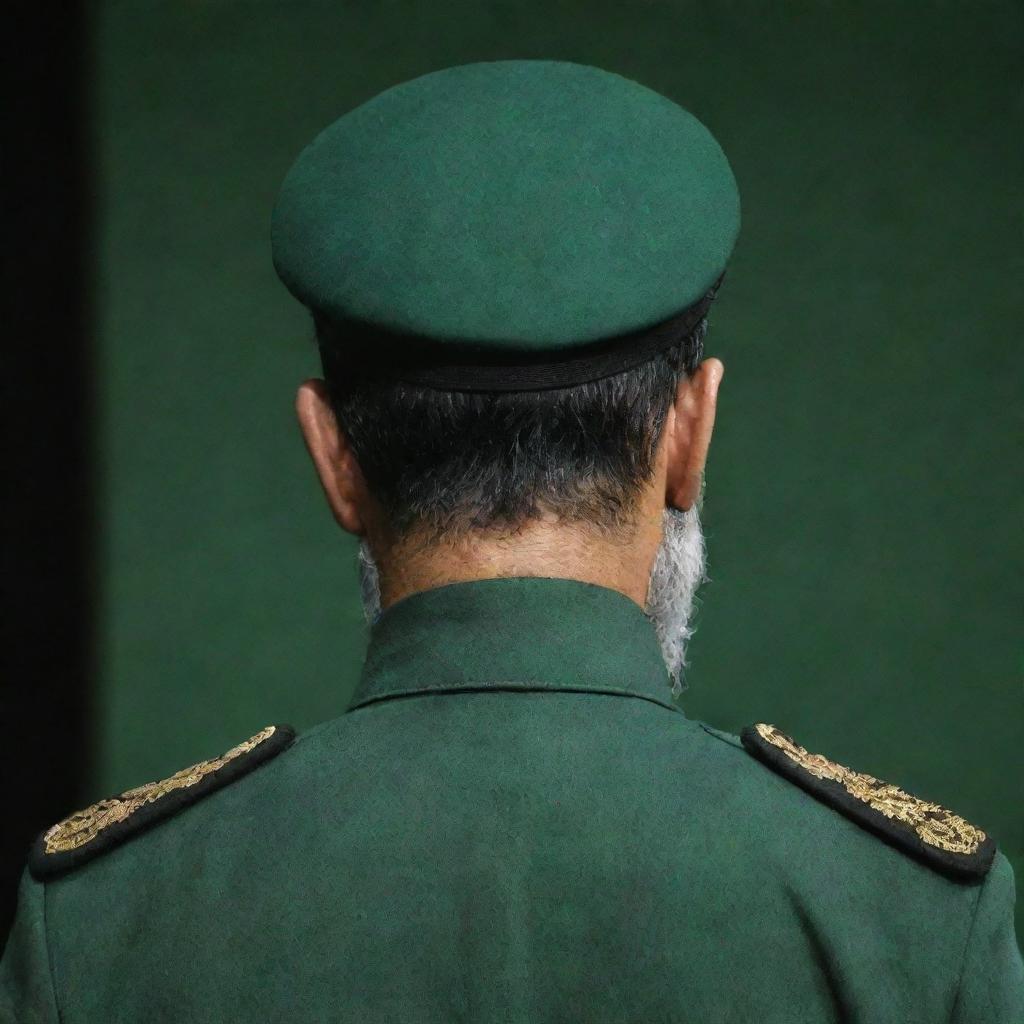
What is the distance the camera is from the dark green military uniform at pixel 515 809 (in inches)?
33.6

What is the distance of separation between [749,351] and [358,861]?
4.96 ft

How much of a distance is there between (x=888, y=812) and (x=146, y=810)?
1.36 ft

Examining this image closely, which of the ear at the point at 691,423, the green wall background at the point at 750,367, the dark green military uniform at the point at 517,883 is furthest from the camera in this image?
the green wall background at the point at 750,367

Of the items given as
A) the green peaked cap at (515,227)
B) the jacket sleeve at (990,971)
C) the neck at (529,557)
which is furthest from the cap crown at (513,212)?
the jacket sleeve at (990,971)

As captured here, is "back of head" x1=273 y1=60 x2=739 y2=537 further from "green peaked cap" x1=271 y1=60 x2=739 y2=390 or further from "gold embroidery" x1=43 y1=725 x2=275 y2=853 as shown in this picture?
"gold embroidery" x1=43 y1=725 x2=275 y2=853

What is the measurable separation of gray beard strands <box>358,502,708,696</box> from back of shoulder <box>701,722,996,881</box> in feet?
0.50

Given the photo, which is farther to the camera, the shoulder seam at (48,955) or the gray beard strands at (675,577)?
the gray beard strands at (675,577)

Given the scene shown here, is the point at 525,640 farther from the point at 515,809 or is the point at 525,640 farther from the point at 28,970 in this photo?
the point at 28,970

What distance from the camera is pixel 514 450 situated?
36.6 inches

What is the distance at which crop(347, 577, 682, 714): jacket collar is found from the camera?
3.00ft

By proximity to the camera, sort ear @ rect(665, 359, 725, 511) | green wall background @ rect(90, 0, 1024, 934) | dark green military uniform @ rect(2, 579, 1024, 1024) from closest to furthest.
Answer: dark green military uniform @ rect(2, 579, 1024, 1024), ear @ rect(665, 359, 725, 511), green wall background @ rect(90, 0, 1024, 934)

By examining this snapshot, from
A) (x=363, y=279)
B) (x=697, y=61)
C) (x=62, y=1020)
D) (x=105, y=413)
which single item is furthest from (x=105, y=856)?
(x=697, y=61)

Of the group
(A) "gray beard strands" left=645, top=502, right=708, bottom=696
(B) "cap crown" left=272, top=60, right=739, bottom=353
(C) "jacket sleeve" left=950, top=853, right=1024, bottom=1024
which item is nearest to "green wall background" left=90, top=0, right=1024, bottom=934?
(A) "gray beard strands" left=645, top=502, right=708, bottom=696

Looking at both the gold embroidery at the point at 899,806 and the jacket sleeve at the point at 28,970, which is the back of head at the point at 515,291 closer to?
the gold embroidery at the point at 899,806
